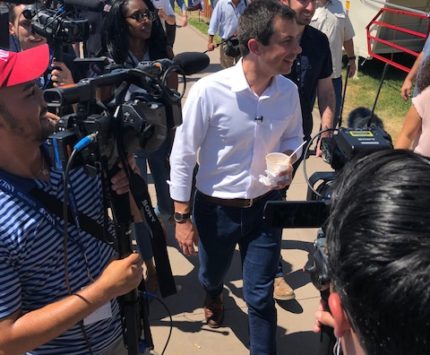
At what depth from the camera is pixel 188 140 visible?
2.65 metres

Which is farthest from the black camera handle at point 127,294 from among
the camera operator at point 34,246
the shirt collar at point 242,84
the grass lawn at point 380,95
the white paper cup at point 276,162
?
the grass lawn at point 380,95

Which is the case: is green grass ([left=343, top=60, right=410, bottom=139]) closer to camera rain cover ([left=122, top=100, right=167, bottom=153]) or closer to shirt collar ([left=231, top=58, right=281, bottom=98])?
shirt collar ([left=231, top=58, right=281, bottom=98])

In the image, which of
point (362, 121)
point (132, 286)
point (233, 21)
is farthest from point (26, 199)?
point (233, 21)

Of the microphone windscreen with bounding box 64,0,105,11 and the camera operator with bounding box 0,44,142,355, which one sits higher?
the microphone windscreen with bounding box 64,0,105,11

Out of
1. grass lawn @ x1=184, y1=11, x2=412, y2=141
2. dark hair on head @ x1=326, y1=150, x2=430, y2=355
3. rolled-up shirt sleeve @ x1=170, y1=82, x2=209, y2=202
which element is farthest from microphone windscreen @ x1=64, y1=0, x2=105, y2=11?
grass lawn @ x1=184, y1=11, x2=412, y2=141

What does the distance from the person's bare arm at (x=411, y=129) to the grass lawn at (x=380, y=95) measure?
137 inches

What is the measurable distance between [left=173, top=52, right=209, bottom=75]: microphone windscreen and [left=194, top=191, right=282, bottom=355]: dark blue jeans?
998mm

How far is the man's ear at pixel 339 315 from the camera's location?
3.30 ft

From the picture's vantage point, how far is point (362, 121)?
2.82 m

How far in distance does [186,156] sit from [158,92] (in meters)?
1.10

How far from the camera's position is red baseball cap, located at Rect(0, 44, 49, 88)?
162cm

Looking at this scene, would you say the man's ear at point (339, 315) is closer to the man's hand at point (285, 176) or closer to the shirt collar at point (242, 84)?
the man's hand at point (285, 176)

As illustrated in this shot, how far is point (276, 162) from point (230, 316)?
136 centimetres

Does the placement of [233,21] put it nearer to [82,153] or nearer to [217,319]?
[217,319]
